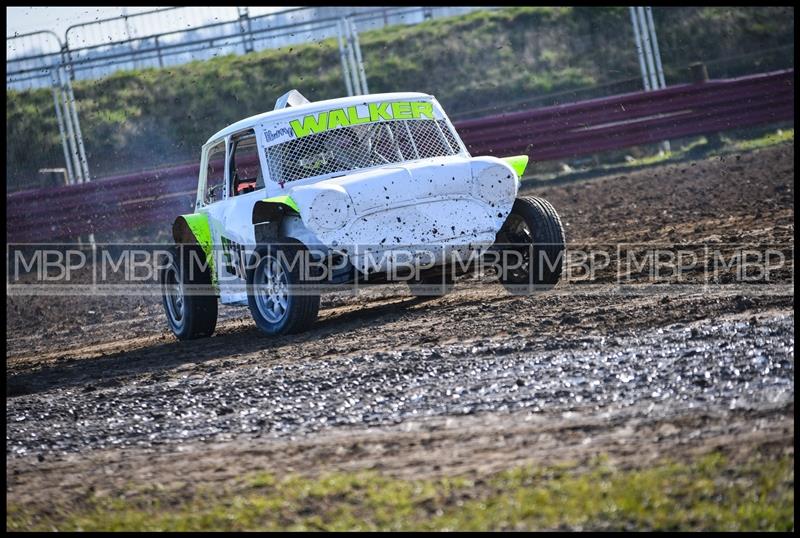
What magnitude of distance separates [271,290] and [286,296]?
211 mm

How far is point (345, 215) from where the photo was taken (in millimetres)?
7621

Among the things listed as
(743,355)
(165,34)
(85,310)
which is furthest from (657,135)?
(743,355)

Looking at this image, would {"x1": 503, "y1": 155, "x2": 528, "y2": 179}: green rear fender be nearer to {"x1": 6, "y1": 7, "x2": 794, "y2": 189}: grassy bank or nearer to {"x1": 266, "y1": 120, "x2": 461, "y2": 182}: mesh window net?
{"x1": 266, "y1": 120, "x2": 461, "y2": 182}: mesh window net

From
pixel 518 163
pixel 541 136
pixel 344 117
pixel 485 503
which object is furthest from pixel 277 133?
pixel 541 136

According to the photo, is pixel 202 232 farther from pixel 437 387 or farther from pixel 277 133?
pixel 437 387

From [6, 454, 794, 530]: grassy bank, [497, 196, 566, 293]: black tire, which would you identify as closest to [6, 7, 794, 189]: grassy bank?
[497, 196, 566, 293]: black tire

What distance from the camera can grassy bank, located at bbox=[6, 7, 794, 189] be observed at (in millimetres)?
24078

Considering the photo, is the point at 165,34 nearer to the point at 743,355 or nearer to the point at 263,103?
the point at 263,103

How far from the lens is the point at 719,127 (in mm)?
18422

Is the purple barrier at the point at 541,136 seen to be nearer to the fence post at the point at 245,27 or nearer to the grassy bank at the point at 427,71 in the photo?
the fence post at the point at 245,27

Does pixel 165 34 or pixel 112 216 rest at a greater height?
pixel 165 34

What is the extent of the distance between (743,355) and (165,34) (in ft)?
45.1

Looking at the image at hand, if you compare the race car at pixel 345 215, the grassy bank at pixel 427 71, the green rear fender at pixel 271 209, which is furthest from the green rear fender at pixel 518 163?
the grassy bank at pixel 427 71

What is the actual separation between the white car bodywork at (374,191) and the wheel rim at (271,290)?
0.24 metres
